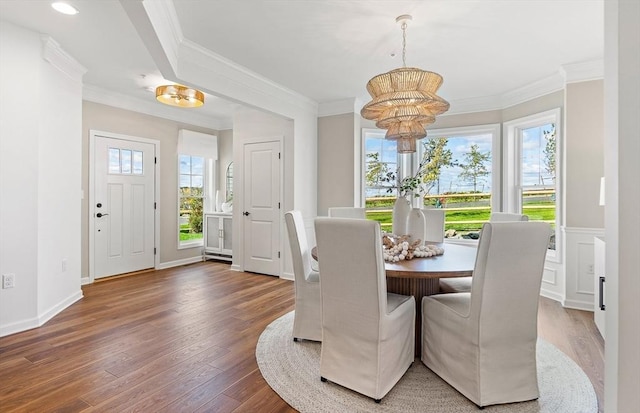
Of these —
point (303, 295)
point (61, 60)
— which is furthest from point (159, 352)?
point (61, 60)

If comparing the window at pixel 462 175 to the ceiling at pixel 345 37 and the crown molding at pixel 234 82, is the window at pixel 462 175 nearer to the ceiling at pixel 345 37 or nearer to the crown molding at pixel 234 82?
the ceiling at pixel 345 37

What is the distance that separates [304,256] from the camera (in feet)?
8.82

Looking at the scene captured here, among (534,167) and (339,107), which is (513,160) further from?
(339,107)

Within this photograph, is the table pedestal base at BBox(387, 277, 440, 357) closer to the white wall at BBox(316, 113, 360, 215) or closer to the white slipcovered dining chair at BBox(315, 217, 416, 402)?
the white slipcovered dining chair at BBox(315, 217, 416, 402)

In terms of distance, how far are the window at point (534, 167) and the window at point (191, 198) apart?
505 cm

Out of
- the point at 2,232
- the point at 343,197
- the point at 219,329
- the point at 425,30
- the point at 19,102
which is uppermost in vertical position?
the point at 425,30

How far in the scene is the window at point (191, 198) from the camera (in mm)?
5793

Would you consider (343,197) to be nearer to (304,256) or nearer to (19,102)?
(304,256)

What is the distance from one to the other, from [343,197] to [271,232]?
3.97 feet

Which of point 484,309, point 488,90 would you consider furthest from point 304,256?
point 488,90

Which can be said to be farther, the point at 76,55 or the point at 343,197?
the point at 343,197

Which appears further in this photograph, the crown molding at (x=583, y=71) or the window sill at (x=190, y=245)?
the window sill at (x=190, y=245)

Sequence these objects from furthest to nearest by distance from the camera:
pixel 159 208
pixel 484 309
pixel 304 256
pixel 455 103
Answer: pixel 159 208 → pixel 455 103 → pixel 304 256 → pixel 484 309

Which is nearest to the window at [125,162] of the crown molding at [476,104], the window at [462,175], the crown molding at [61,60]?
the crown molding at [61,60]
